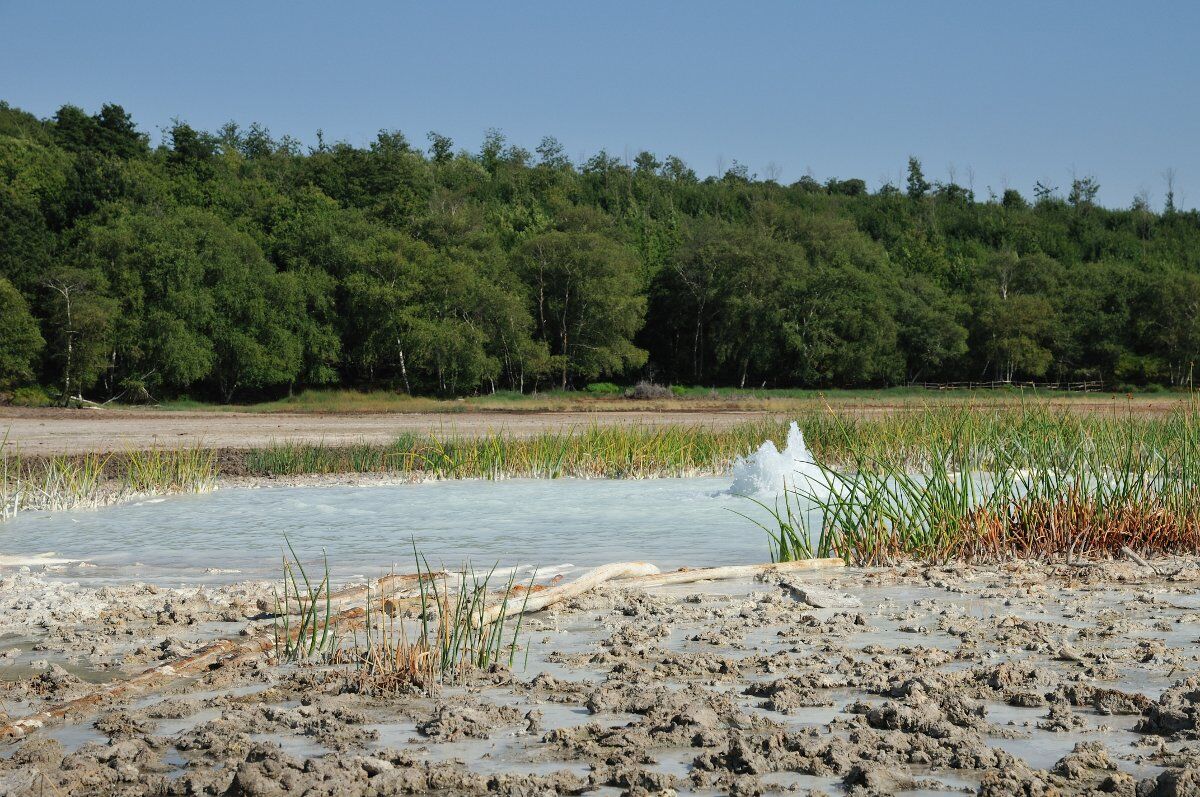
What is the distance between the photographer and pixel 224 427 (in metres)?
35.0

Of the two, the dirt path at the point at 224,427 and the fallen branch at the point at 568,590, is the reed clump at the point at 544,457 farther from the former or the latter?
the fallen branch at the point at 568,590

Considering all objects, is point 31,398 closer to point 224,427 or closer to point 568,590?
point 224,427

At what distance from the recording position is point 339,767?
12.0ft

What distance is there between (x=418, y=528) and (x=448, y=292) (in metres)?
55.3

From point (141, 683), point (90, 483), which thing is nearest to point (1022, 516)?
point (141, 683)

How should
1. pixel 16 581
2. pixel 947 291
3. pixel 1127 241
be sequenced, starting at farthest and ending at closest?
pixel 1127 241 → pixel 947 291 → pixel 16 581

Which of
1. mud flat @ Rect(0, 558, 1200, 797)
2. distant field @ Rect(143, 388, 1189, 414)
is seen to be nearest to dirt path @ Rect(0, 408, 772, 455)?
distant field @ Rect(143, 388, 1189, 414)

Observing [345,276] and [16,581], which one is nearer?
[16,581]

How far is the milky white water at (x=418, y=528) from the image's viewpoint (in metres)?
9.41

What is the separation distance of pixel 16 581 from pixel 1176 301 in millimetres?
85805

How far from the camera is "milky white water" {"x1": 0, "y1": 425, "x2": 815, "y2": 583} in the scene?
941 cm

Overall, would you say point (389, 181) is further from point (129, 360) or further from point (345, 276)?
point (129, 360)

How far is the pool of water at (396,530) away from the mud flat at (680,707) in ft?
8.57

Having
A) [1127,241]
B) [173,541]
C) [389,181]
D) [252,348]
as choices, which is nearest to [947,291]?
[1127,241]
